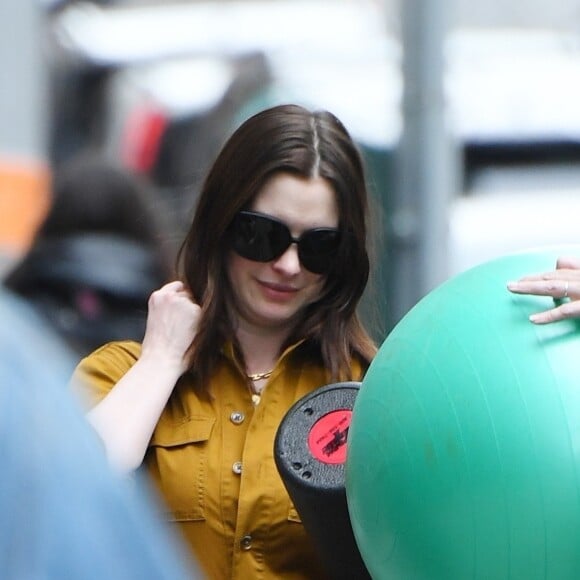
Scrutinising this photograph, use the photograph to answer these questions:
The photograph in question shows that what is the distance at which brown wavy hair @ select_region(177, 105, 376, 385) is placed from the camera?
10.1 feet

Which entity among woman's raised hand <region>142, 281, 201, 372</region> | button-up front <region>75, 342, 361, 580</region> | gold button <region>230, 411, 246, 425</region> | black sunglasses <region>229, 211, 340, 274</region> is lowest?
button-up front <region>75, 342, 361, 580</region>

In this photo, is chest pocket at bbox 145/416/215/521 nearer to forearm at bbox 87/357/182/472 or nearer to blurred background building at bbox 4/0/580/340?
forearm at bbox 87/357/182/472

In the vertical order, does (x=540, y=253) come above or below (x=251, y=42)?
below

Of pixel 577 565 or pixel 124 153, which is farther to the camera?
pixel 124 153

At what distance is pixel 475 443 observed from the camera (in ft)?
8.27

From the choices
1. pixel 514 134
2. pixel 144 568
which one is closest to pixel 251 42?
pixel 514 134

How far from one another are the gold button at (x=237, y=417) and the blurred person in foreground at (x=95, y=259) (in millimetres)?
1419

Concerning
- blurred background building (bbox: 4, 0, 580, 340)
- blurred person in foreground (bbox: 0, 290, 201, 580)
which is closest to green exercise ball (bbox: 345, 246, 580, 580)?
blurred background building (bbox: 4, 0, 580, 340)

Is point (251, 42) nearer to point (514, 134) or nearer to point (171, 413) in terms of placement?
point (514, 134)

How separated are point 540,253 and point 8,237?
4673mm

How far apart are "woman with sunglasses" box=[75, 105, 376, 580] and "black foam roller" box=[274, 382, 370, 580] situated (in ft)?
0.26

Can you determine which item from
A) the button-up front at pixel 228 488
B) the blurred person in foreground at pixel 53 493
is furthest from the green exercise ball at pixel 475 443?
the blurred person in foreground at pixel 53 493

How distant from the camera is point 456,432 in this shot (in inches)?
99.8

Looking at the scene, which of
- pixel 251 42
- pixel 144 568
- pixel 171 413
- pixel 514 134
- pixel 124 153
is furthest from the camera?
pixel 251 42
